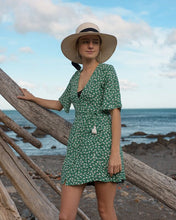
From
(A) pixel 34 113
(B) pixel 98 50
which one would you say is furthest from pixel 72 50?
(A) pixel 34 113

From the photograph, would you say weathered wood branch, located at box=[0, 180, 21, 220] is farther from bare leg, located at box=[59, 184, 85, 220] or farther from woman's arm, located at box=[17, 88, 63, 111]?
woman's arm, located at box=[17, 88, 63, 111]

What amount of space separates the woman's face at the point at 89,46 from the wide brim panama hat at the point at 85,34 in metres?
0.04

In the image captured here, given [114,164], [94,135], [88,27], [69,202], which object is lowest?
[69,202]

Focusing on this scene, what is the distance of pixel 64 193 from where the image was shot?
2094 mm

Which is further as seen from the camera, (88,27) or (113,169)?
(88,27)

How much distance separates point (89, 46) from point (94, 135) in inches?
27.3

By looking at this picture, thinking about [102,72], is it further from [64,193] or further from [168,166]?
[168,166]

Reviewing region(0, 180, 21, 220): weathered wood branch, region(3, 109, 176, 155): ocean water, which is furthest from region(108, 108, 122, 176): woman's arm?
region(3, 109, 176, 155): ocean water

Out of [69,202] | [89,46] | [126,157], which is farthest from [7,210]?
[89,46]

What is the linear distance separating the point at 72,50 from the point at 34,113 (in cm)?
64

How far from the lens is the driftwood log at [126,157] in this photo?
214 centimetres

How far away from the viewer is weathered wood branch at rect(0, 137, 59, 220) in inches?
89.8

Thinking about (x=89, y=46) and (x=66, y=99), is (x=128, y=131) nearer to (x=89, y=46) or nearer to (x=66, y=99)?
(x=66, y=99)

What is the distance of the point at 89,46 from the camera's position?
7.38ft
